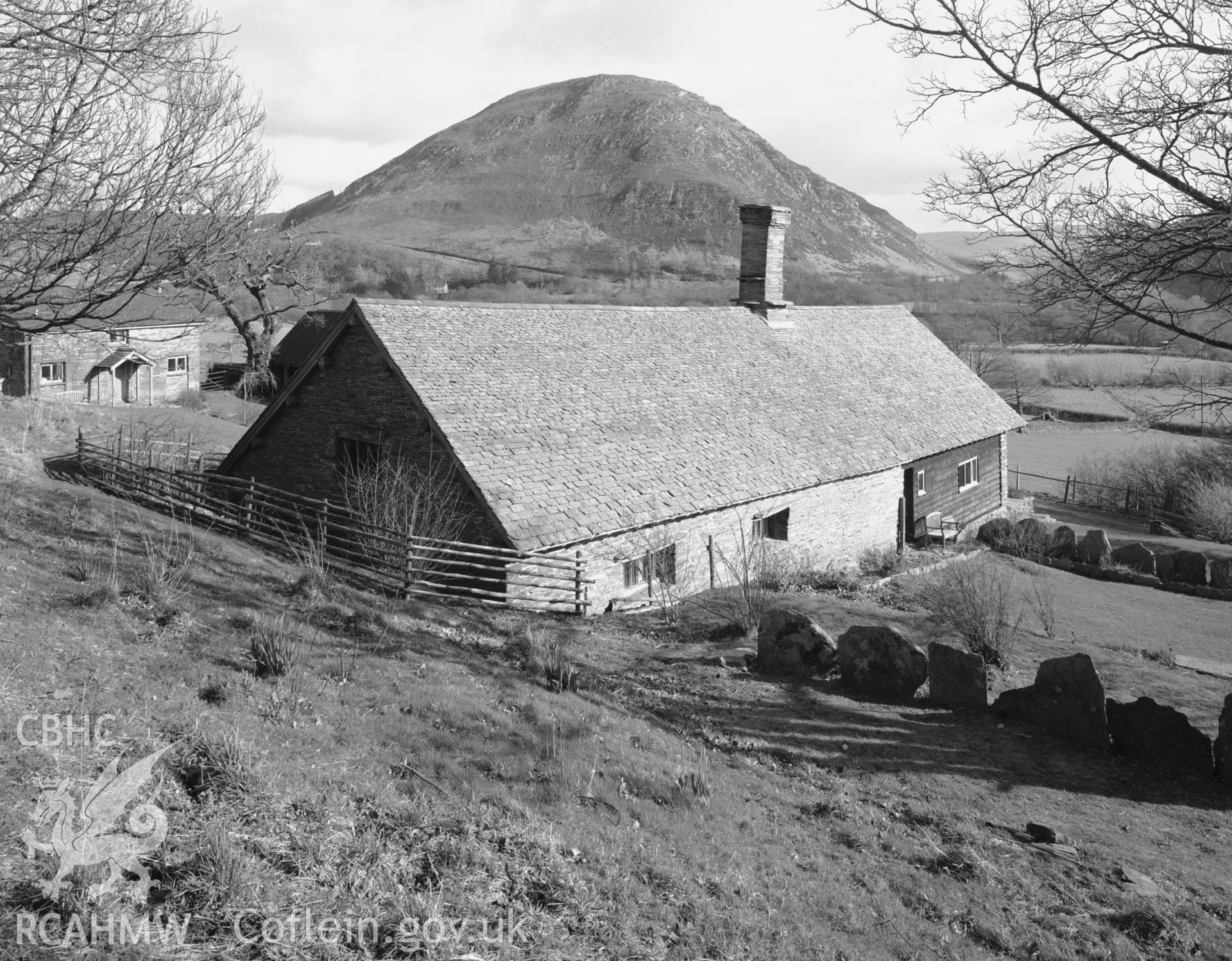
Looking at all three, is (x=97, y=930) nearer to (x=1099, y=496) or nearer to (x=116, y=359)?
(x=1099, y=496)

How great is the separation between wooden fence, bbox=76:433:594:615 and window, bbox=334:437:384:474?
84 centimetres

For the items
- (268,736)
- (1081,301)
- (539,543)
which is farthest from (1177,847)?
(539,543)

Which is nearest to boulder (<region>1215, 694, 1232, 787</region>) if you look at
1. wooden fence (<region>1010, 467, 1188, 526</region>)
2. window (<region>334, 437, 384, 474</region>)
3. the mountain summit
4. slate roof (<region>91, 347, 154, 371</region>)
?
window (<region>334, 437, 384, 474</region>)

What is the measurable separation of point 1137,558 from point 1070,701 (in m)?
16.1

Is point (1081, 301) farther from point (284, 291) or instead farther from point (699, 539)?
point (284, 291)

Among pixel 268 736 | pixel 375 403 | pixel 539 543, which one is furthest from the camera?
pixel 375 403

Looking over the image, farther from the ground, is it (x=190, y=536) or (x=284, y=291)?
(x=284, y=291)

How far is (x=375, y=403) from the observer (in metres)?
17.4

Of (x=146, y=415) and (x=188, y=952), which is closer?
(x=188, y=952)

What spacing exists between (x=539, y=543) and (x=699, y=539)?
4532mm

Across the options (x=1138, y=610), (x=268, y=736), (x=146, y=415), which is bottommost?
(x=1138, y=610)

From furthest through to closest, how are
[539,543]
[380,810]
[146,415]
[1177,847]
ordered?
[146,415], [539,543], [1177,847], [380,810]

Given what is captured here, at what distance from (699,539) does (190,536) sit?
9609mm

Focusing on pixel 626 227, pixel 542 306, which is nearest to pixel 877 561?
pixel 542 306
